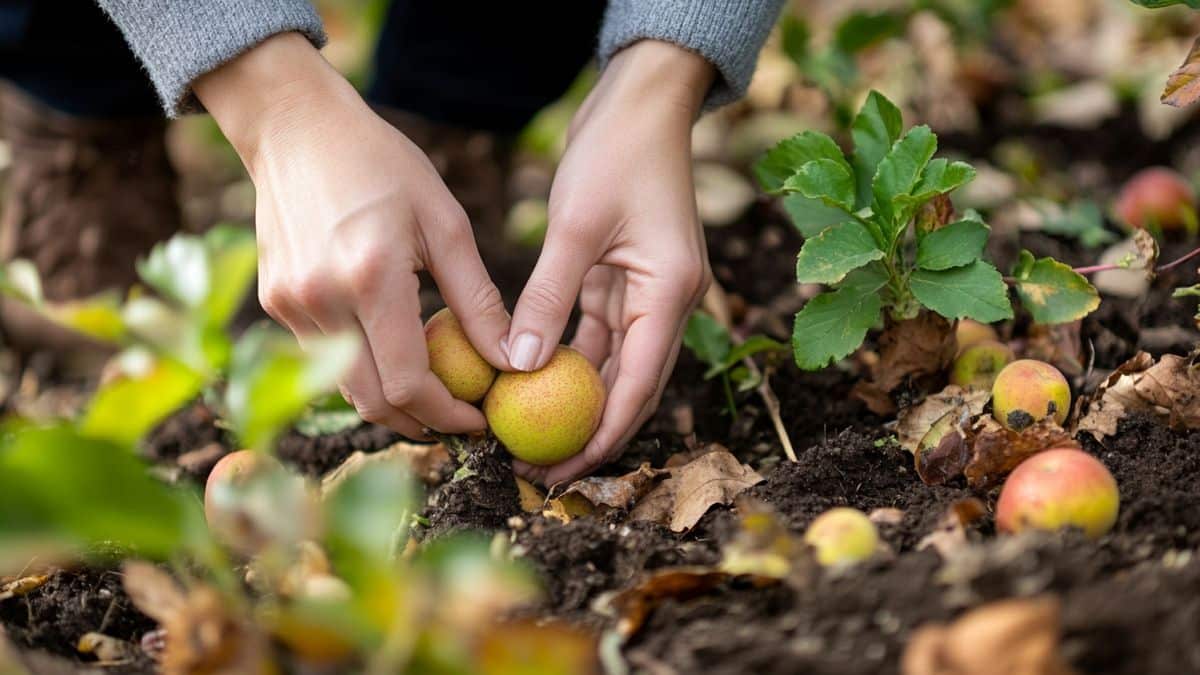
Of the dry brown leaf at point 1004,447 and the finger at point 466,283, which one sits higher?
the finger at point 466,283

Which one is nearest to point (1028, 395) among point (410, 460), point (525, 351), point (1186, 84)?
point (1186, 84)

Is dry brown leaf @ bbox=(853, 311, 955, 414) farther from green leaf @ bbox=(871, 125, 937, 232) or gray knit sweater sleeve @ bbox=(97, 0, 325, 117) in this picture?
gray knit sweater sleeve @ bbox=(97, 0, 325, 117)

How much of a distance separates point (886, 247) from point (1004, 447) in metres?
0.35

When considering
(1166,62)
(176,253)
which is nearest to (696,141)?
(1166,62)

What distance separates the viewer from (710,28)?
1845mm

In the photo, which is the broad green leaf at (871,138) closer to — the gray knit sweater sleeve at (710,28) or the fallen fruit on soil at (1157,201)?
the gray knit sweater sleeve at (710,28)

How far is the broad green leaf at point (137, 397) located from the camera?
1033mm

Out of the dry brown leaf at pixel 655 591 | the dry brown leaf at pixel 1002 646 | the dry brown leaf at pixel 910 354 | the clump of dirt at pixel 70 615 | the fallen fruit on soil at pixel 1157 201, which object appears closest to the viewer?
the dry brown leaf at pixel 1002 646

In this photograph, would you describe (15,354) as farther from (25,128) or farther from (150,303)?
(150,303)

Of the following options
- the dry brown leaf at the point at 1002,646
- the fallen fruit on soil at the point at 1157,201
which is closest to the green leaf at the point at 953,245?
the dry brown leaf at the point at 1002,646

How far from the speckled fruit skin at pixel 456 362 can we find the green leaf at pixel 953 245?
675 millimetres

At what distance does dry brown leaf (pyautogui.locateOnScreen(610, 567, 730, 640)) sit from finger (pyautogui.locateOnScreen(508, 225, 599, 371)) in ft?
1.57

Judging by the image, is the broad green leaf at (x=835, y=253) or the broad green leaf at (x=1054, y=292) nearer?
the broad green leaf at (x=835, y=253)

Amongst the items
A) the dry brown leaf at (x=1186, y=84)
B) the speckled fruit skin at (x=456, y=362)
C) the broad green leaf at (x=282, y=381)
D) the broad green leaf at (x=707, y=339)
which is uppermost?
the broad green leaf at (x=282, y=381)
